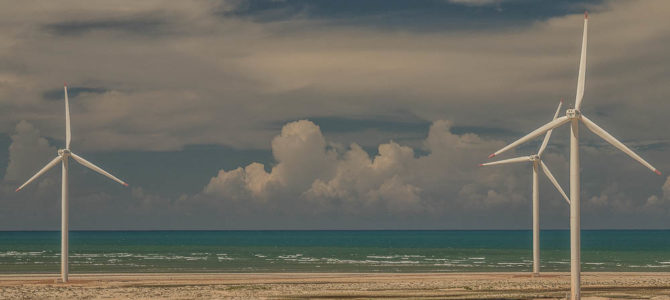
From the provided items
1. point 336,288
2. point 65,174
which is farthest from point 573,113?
point 65,174

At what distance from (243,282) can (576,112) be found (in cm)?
3566

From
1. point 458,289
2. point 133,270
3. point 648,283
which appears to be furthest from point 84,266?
point 648,283

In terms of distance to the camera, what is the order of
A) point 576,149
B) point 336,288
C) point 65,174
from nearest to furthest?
point 576,149 < point 336,288 < point 65,174

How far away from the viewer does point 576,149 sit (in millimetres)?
47969

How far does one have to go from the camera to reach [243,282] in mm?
72375

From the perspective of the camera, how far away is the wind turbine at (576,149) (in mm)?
47406

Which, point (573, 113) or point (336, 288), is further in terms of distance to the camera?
point (336, 288)

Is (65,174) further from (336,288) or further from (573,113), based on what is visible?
(573,113)

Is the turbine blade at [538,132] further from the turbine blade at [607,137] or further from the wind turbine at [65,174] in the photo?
the wind turbine at [65,174]

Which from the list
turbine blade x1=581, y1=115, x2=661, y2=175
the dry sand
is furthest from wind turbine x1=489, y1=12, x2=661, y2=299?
the dry sand

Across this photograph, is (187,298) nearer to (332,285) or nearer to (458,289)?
(332,285)

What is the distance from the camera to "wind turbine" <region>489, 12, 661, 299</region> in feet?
156

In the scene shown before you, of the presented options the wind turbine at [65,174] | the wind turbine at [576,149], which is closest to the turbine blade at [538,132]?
the wind turbine at [576,149]

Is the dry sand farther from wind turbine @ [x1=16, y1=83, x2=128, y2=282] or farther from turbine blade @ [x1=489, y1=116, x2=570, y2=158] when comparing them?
turbine blade @ [x1=489, y1=116, x2=570, y2=158]
